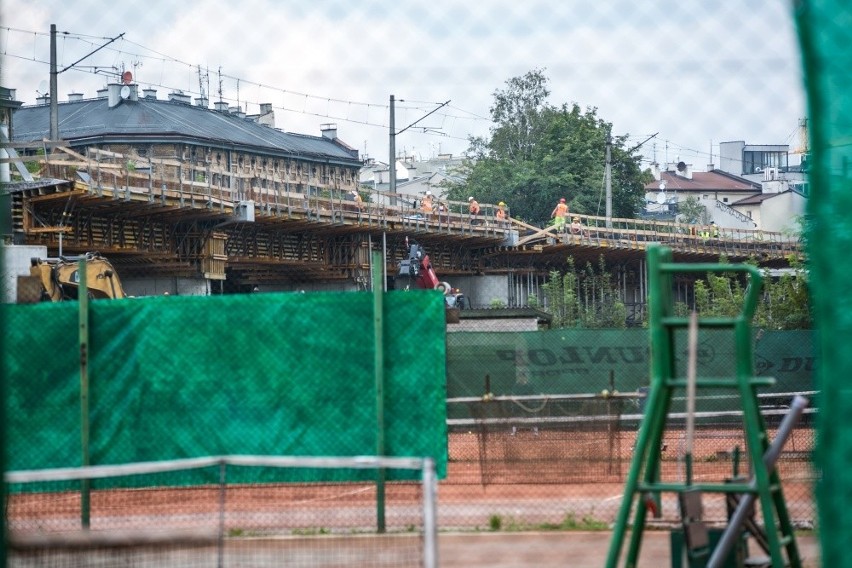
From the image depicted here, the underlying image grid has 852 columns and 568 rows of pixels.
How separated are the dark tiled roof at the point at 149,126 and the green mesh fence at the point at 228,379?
70.6 m

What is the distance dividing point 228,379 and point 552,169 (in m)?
71.8

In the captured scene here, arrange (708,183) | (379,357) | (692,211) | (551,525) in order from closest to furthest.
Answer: (379,357), (551,525), (692,211), (708,183)

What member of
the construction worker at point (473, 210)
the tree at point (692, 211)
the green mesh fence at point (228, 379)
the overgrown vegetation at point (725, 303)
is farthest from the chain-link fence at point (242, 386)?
the tree at point (692, 211)

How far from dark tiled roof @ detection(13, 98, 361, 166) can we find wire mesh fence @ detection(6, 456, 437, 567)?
232 ft

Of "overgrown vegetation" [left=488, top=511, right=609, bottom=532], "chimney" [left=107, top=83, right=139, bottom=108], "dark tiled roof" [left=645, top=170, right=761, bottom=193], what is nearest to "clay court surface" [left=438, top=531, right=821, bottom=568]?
"overgrown vegetation" [left=488, top=511, right=609, bottom=532]

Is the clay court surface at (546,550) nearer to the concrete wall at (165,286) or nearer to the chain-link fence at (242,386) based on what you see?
the chain-link fence at (242,386)

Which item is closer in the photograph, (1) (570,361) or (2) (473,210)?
(1) (570,361)

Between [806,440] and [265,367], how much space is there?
34.9ft

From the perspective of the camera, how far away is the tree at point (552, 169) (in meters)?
80.8

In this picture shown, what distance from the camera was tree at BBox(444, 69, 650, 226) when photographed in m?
80.8

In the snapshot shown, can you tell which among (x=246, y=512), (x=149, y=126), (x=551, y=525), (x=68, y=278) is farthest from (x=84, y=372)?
(x=149, y=126)

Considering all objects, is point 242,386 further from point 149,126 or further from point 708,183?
point 708,183

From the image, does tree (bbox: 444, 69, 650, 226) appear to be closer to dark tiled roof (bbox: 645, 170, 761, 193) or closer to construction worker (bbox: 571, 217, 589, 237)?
construction worker (bbox: 571, 217, 589, 237)

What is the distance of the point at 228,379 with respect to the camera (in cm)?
1171
